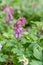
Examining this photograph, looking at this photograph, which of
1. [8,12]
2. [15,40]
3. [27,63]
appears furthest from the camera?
[8,12]

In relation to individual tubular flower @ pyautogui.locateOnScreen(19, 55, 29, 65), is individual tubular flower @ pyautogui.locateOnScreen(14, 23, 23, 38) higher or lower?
higher

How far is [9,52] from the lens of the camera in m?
2.40

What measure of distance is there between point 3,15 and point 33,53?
3.53 ft

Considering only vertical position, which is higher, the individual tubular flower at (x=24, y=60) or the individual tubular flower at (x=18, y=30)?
the individual tubular flower at (x=18, y=30)

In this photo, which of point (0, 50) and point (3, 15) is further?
point (3, 15)

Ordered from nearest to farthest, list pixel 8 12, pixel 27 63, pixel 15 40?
pixel 27 63 < pixel 15 40 < pixel 8 12

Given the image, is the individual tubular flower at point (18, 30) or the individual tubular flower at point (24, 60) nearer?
the individual tubular flower at point (24, 60)

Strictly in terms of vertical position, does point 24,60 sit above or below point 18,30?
below

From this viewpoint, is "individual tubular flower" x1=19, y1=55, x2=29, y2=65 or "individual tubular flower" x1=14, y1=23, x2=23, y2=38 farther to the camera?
"individual tubular flower" x1=14, y1=23, x2=23, y2=38

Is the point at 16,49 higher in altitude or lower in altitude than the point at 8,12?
lower

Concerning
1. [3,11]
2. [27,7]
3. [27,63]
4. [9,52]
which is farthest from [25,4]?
[27,63]

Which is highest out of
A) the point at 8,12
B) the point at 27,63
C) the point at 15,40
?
the point at 8,12

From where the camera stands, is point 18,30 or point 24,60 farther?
point 18,30

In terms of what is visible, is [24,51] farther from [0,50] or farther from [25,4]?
[25,4]
